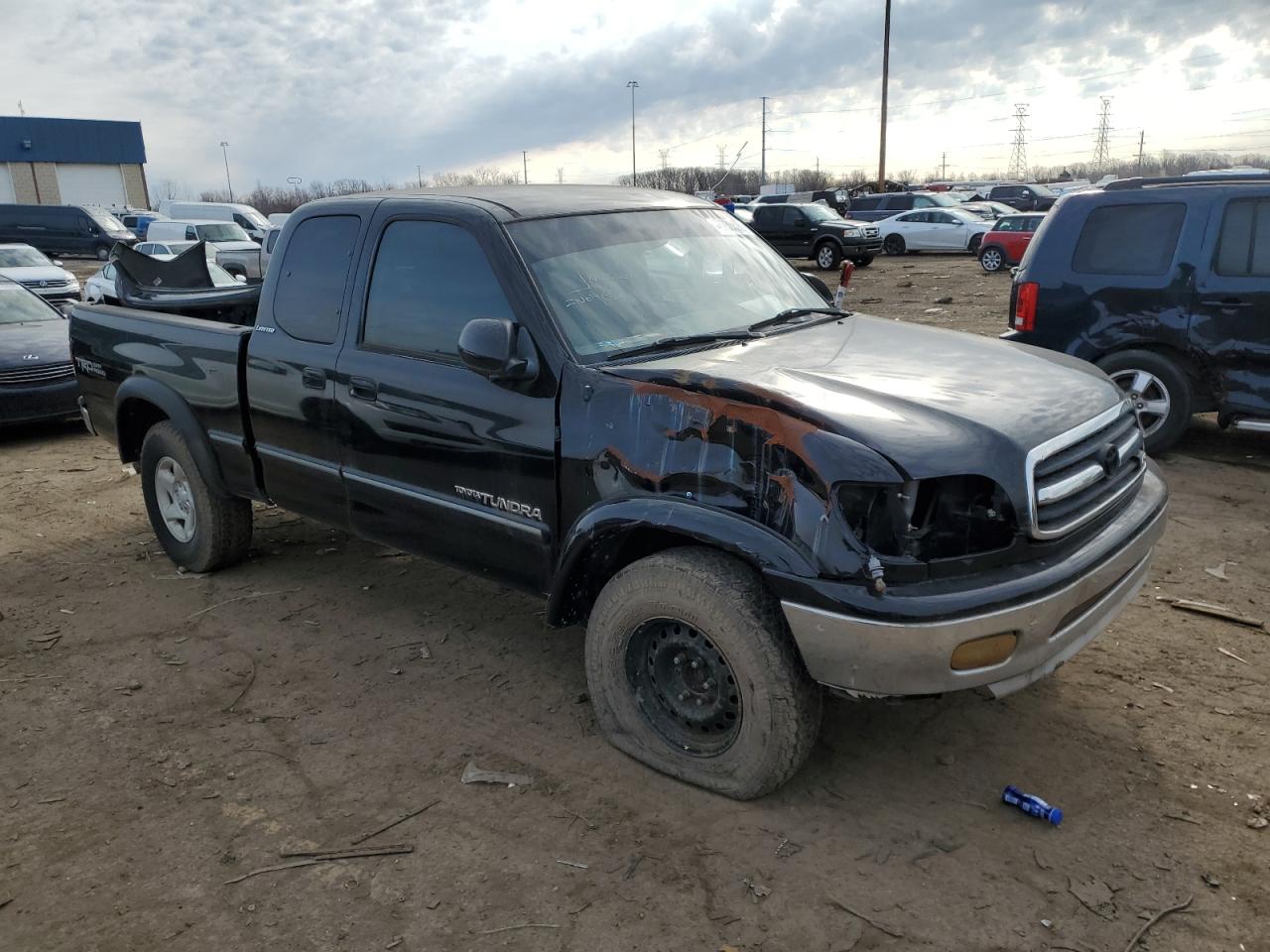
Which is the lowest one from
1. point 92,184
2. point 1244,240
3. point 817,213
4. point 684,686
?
point 684,686

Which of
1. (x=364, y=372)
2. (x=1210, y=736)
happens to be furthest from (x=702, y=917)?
(x=364, y=372)

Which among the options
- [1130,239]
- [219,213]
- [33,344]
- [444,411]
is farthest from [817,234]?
[444,411]

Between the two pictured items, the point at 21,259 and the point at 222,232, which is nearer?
the point at 21,259

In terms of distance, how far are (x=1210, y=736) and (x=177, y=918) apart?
3.48m

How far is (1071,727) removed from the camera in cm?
366

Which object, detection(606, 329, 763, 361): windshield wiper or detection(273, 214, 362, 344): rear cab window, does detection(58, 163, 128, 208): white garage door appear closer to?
detection(273, 214, 362, 344): rear cab window

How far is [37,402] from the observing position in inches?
353

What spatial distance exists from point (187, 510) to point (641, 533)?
335cm

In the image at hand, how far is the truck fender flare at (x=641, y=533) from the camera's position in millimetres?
2895

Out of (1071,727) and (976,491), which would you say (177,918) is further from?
(1071,727)

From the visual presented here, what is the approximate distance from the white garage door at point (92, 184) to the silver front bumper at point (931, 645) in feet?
216

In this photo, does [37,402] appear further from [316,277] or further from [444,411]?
[444,411]

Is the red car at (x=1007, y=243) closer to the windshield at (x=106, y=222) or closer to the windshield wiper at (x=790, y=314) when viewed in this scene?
the windshield wiper at (x=790, y=314)

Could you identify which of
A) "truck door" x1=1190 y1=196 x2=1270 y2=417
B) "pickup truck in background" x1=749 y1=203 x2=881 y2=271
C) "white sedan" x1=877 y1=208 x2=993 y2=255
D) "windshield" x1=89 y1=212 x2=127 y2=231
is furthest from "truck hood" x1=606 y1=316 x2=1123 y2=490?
"windshield" x1=89 y1=212 x2=127 y2=231
